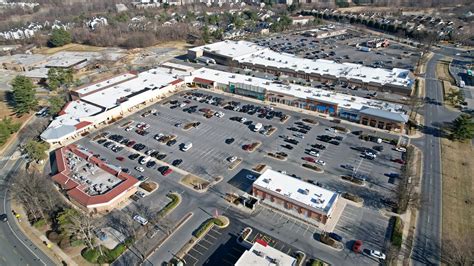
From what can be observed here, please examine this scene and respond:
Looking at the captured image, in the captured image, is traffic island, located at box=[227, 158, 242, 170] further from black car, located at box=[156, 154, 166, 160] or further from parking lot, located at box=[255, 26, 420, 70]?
parking lot, located at box=[255, 26, 420, 70]

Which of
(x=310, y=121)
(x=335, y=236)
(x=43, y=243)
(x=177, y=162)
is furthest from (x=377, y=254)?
(x=43, y=243)

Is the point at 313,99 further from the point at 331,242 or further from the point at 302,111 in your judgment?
the point at 331,242

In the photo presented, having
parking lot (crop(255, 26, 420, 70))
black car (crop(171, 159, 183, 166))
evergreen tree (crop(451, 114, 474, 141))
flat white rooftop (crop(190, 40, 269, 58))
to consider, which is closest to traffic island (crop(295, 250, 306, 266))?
black car (crop(171, 159, 183, 166))

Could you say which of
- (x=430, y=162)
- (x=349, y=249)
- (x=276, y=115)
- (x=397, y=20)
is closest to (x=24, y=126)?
(x=276, y=115)

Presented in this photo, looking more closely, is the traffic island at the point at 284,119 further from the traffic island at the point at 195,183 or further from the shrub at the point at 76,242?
the shrub at the point at 76,242

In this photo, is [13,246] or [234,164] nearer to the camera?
[13,246]

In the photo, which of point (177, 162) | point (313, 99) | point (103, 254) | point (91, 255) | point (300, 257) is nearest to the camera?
point (300, 257)

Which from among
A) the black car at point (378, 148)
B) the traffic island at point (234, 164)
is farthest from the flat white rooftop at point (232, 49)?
the black car at point (378, 148)
